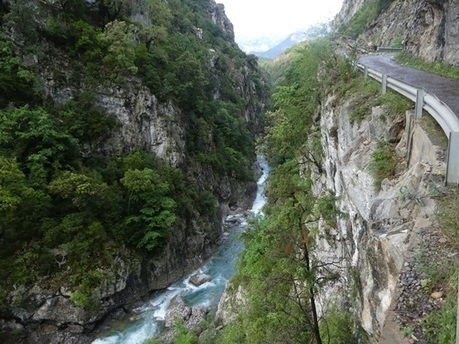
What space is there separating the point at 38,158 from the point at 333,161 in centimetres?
1805

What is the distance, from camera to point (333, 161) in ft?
45.5

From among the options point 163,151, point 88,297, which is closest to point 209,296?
point 88,297

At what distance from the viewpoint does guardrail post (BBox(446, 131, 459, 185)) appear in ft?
17.0

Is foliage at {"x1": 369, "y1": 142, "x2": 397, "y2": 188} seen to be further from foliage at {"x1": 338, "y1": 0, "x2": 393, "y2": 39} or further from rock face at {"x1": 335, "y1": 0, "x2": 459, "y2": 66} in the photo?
foliage at {"x1": 338, "y1": 0, "x2": 393, "y2": 39}

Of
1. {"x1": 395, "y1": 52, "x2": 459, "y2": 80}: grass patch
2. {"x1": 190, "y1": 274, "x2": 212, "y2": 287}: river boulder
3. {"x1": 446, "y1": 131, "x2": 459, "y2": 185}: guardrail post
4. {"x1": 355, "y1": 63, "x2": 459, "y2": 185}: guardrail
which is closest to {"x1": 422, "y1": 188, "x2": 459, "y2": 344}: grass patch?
{"x1": 446, "y1": 131, "x2": 459, "y2": 185}: guardrail post

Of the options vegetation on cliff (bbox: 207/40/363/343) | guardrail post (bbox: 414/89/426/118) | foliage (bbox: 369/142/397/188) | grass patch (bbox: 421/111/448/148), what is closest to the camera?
grass patch (bbox: 421/111/448/148)

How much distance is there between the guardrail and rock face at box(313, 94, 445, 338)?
13.0 inches

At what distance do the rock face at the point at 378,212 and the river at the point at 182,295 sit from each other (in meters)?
7.55

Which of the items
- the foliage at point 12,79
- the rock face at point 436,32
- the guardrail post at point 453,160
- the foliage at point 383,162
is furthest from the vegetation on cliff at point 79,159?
the guardrail post at point 453,160

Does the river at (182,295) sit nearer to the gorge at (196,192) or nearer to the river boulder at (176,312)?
the river boulder at (176,312)

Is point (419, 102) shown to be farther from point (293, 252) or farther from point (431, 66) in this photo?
point (431, 66)

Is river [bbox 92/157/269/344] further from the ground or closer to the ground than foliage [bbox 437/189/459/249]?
closer to the ground

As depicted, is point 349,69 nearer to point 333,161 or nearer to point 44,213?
point 333,161

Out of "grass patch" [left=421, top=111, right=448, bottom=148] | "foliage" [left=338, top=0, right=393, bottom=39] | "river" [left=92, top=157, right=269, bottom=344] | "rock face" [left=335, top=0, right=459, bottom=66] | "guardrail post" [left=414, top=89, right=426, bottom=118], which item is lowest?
"river" [left=92, top=157, right=269, bottom=344]
